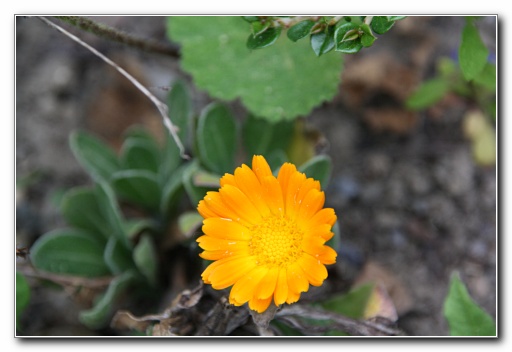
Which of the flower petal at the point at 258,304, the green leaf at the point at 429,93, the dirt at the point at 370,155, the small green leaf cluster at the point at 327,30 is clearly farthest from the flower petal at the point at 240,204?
the green leaf at the point at 429,93

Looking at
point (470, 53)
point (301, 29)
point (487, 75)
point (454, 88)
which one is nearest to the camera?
point (301, 29)

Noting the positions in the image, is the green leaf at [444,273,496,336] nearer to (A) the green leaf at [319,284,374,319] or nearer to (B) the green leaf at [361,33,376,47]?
(A) the green leaf at [319,284,374,319]

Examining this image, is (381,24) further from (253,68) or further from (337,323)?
(337,323)

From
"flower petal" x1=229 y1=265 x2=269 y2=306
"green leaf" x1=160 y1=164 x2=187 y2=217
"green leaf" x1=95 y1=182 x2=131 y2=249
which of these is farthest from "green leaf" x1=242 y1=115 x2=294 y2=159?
"flower petal" x1=229 y1=265 x2=269 y2=306

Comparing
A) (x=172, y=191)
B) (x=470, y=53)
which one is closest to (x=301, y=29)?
(x=470, y=53)

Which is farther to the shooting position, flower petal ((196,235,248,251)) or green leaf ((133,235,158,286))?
green leaf ((133,235,158,286))

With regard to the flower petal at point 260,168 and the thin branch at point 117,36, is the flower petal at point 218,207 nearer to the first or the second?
the flower petal at point 260,168
